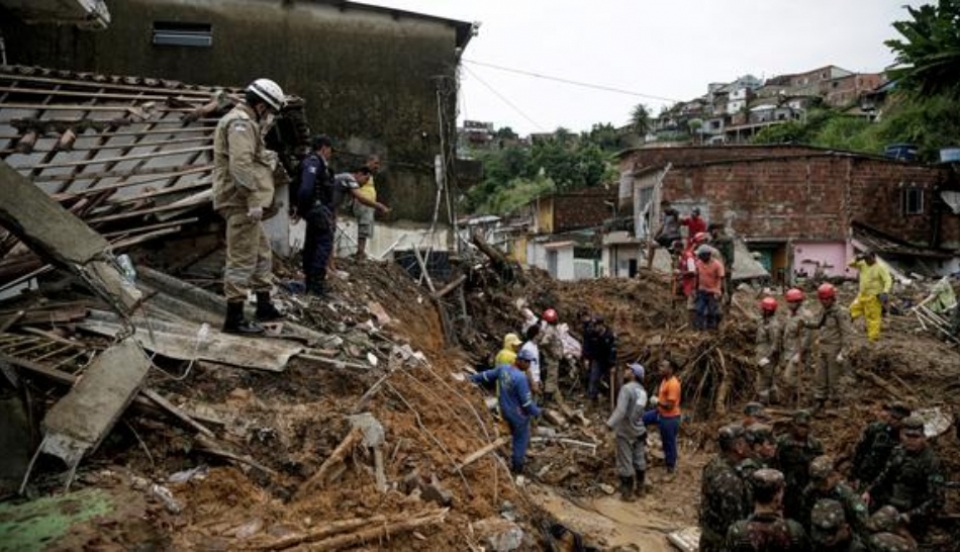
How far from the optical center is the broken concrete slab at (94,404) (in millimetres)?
4082

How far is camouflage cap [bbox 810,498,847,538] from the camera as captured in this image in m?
4.59

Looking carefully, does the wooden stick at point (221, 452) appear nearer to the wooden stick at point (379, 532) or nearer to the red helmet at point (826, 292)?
the wooden stick at point (379, 532)

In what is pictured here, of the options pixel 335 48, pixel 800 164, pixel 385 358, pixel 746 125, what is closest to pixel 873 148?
pixel 800 164

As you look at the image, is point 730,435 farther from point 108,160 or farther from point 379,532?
point 108,160

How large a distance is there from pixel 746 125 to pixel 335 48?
57022 millimetres

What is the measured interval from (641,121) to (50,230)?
74.1m

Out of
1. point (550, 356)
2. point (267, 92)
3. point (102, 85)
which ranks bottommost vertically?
point (550, 356)

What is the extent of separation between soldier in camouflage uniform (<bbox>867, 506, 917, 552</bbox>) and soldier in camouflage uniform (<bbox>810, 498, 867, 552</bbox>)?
0.39ft

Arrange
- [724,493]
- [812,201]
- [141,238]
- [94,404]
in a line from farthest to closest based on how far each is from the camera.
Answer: [812,201] < [141,238] < [724,493] < [94,404]

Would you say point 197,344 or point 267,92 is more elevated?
point 267,92

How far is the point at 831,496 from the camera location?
5.10 m

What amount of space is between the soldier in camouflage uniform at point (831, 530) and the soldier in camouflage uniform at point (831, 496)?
0.16m

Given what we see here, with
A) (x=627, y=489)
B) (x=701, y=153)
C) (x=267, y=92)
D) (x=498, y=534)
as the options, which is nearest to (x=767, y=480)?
(x=498, y=534)

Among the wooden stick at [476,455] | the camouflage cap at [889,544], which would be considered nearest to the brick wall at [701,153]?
the wooden stick at [476,455]
